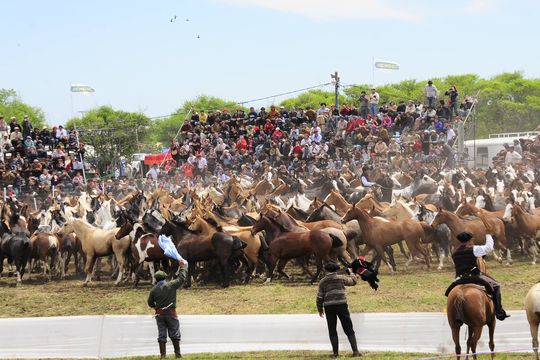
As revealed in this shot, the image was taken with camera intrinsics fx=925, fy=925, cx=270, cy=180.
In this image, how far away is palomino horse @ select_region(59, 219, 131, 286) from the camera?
23.3 metres

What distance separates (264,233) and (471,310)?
1031 cm

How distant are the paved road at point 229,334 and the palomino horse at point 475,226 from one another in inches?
245

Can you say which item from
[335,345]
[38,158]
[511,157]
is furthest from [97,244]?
[511,157]

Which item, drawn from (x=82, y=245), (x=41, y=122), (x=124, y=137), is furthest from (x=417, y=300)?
(x=41, y=122)

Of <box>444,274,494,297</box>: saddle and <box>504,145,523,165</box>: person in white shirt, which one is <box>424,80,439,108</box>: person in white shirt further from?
<box>444,274,494,297</box>: saddle

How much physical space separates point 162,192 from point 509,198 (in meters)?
12.6

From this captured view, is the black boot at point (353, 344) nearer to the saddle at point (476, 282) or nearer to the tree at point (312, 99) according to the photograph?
the saddle at point (476, 282)

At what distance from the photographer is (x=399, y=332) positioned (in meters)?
15.4

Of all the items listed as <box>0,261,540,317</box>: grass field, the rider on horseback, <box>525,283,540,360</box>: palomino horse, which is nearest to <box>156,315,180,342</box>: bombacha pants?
<box>0,261,540,317</box>: grass field

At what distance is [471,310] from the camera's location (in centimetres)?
1274

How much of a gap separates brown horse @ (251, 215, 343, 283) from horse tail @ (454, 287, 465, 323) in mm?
8414

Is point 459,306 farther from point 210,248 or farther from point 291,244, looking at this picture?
point 210,248

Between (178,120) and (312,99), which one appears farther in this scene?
(178,120)

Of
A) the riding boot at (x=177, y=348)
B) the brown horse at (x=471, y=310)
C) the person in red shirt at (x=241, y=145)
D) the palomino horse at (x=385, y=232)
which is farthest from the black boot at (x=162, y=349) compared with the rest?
the person in red shirt at (x=241, y=145)
